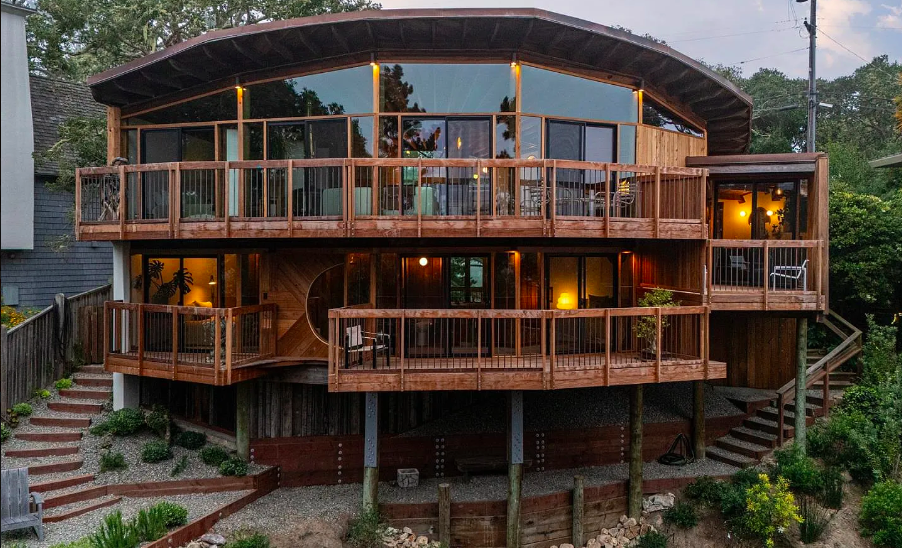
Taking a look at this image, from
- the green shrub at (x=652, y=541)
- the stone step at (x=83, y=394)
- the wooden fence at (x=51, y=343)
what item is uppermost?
the wooden fence at (x=51, y=343)

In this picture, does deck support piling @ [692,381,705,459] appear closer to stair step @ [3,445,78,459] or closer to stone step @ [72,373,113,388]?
stair step @ [3,445,78,459]

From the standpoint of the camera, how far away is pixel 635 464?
11.9 metres

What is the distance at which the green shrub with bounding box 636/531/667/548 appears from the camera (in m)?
11.3

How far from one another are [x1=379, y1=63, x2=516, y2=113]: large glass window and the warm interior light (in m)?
4.15

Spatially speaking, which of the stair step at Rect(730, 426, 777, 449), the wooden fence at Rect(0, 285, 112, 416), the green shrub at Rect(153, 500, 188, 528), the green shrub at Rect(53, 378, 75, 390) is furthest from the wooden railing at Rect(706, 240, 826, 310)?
the wooden fence at Rect(0, 285, 112, 416)

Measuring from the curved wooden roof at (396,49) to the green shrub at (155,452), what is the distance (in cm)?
788

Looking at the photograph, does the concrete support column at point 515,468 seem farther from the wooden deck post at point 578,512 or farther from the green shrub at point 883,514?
the green shrub at point 883,514

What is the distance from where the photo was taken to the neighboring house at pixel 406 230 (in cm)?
1064

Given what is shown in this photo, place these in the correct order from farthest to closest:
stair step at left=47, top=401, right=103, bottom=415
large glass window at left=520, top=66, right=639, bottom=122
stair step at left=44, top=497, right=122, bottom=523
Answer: stair step at left=47, top=401, right=103, bottom=415
large glass window at left=520, top=66, right=639, bottom=122
stair step at left=44, top=497, right=122, bottom=523

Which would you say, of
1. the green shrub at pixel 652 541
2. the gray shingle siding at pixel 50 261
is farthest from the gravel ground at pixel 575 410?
the gray shingle siding at pixel 50 261

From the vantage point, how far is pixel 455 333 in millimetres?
11664

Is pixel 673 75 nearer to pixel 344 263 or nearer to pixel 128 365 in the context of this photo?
pixel 344 263

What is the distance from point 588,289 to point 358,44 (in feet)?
23.5

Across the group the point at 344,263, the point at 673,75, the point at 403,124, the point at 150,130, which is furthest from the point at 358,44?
the point at 673,75
